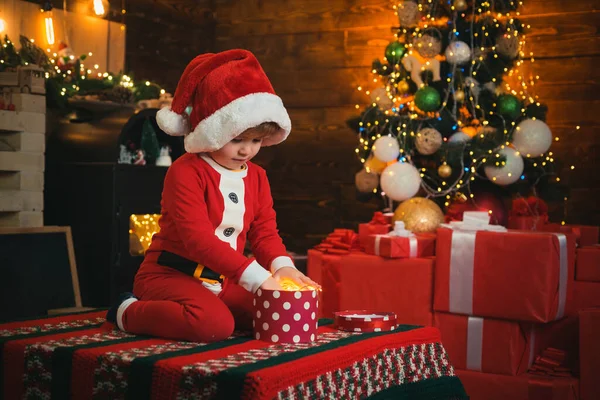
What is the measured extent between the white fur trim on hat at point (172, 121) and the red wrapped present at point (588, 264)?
1806 millimetres

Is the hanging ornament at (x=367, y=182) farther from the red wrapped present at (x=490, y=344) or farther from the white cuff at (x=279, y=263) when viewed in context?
the white cuff at (x=279, y=263)

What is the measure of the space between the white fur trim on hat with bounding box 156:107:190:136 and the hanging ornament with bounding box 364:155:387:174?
2.13 metres

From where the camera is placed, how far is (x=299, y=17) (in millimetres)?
5441

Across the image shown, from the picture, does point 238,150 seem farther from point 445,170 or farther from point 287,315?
point 445,170

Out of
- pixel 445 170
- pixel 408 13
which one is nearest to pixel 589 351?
pixel 445 170

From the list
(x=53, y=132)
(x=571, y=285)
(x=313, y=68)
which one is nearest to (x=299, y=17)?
(x=313, y=68)

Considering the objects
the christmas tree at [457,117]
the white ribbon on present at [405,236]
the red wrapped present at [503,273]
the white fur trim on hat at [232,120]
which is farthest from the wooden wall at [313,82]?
the white fur trim on hat at [232,120]

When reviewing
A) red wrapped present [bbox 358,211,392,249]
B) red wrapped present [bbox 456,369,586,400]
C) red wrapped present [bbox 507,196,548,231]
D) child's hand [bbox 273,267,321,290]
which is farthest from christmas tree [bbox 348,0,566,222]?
child's hand [bbox 273,267,321,290]

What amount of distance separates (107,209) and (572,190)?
2532mm

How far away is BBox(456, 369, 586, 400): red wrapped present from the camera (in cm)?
302

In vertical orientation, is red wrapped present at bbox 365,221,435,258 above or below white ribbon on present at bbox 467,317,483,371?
above

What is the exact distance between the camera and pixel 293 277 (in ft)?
7.10

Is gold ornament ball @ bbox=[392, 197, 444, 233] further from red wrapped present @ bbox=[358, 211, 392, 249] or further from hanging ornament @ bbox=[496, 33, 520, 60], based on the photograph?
hanging ornament @ bbox=[496, 33, 520, 60]

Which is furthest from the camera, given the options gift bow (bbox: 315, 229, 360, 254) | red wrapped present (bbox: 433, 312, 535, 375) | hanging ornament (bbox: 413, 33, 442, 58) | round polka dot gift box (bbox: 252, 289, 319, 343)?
hanging ornament (bbox: 413, 33, 442, 58)
